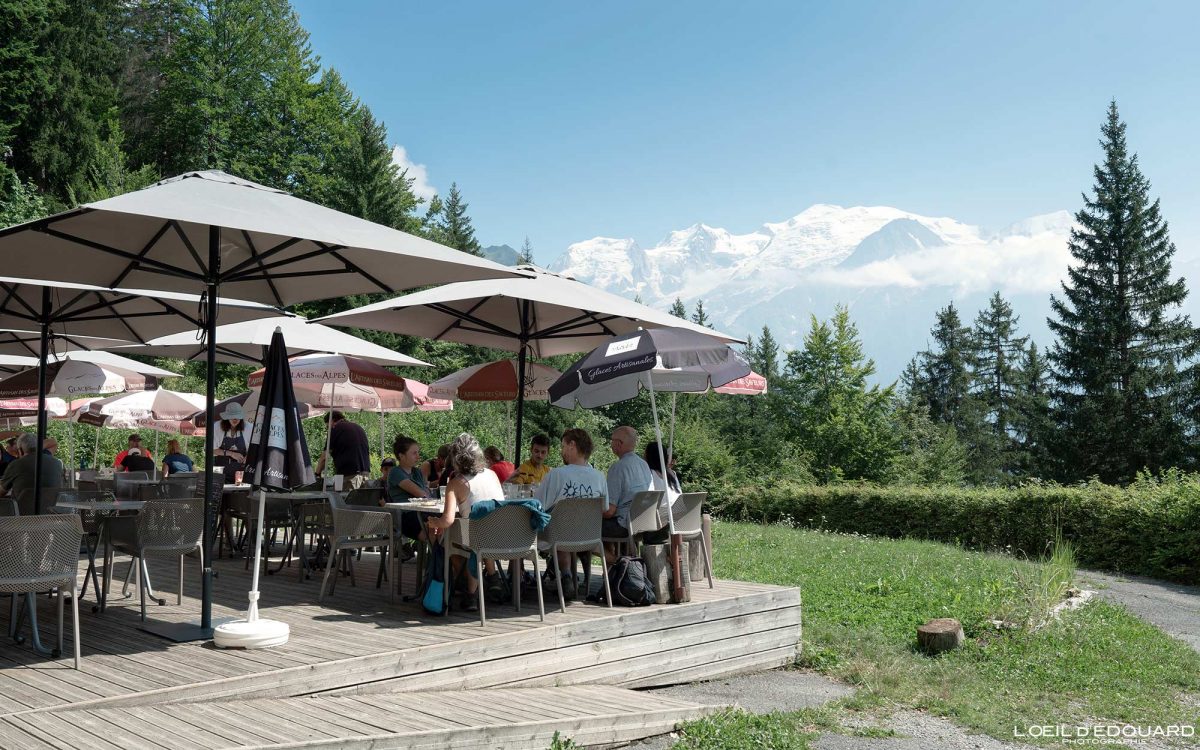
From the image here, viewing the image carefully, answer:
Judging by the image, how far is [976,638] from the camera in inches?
405

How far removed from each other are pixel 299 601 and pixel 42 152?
32624 mm

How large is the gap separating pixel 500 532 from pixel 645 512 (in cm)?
145

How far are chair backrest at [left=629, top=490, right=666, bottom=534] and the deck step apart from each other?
5.16 feet

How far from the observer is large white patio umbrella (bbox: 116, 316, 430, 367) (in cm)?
954

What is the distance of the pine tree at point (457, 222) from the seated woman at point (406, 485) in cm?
4264

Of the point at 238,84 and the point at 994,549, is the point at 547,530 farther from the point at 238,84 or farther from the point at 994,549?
the point at 238,84

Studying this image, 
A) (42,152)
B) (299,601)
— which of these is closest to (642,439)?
(42,152)

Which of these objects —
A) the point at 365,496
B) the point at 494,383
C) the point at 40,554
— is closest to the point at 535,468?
the point at 494,383

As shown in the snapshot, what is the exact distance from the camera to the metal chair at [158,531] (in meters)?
6.81

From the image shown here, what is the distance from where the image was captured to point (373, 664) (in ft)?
18.7

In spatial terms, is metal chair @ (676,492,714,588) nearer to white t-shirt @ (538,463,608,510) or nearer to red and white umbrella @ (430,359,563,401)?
white t-shirt @ (538,463,608,510)

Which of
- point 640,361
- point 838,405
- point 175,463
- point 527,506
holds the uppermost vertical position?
point 838,405

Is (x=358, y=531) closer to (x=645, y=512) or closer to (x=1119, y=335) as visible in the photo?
(x=645, y=512)

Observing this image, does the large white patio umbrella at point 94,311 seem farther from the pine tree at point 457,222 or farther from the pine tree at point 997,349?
the pine tree at point 997,349
